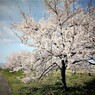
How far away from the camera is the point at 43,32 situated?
16359 millimetres

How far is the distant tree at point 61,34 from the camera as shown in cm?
1547

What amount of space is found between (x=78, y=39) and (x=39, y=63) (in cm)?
331

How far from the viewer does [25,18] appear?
1648cm

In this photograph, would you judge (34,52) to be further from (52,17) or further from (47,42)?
(52,17)

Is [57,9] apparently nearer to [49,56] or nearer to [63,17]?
[63,17]

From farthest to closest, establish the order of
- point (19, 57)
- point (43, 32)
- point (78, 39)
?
point (19, 57) → point (43, 32) → point (78, 39)

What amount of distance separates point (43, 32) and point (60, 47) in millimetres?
1573

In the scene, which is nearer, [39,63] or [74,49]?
[74,49]

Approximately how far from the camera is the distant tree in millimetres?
15469

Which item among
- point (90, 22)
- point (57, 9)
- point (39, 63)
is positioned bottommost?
point (39, 63)

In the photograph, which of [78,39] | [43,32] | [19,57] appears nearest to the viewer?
[78,39]

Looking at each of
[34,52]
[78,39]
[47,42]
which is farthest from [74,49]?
[34,52]

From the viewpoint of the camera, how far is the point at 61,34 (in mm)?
16500

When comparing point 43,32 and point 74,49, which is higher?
point 43,32
